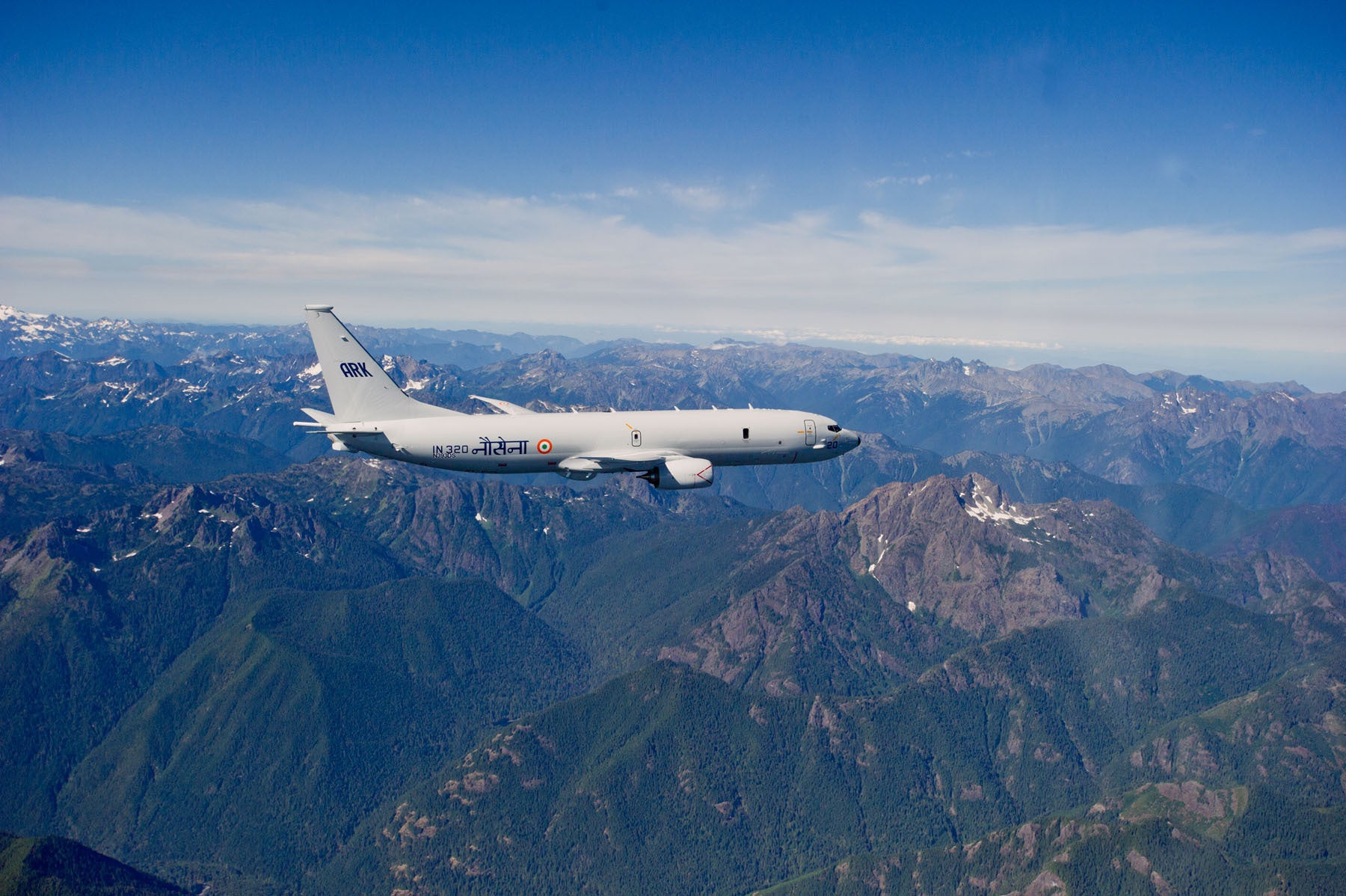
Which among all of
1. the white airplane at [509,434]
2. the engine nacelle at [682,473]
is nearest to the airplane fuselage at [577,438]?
the white airplane at [509,434]

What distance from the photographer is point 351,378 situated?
201 ft

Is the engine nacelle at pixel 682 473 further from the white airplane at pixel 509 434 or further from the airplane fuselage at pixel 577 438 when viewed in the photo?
the airplane fuselage at pixel 577 438

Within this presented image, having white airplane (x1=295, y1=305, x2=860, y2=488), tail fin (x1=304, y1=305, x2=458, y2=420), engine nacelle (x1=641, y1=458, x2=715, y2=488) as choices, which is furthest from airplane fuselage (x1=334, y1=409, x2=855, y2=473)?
engine nacelle (x1=641, y1=458, x2=715, y2=488)

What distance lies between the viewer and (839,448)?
77.9 m

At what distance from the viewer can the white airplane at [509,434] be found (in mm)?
60375

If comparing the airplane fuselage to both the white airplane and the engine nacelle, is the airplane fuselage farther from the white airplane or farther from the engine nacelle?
the engine nacelle

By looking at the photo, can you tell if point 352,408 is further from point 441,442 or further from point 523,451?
point 523,451

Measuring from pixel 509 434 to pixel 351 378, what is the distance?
1349cm

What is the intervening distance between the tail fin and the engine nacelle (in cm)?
2028

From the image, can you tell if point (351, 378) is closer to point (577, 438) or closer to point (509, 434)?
point (509, 434)

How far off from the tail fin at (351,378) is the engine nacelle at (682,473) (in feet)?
66.5

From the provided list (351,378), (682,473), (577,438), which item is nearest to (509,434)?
(577,438)

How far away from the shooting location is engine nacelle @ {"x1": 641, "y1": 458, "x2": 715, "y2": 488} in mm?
64938

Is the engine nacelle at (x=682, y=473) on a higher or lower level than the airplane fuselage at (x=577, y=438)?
lower
